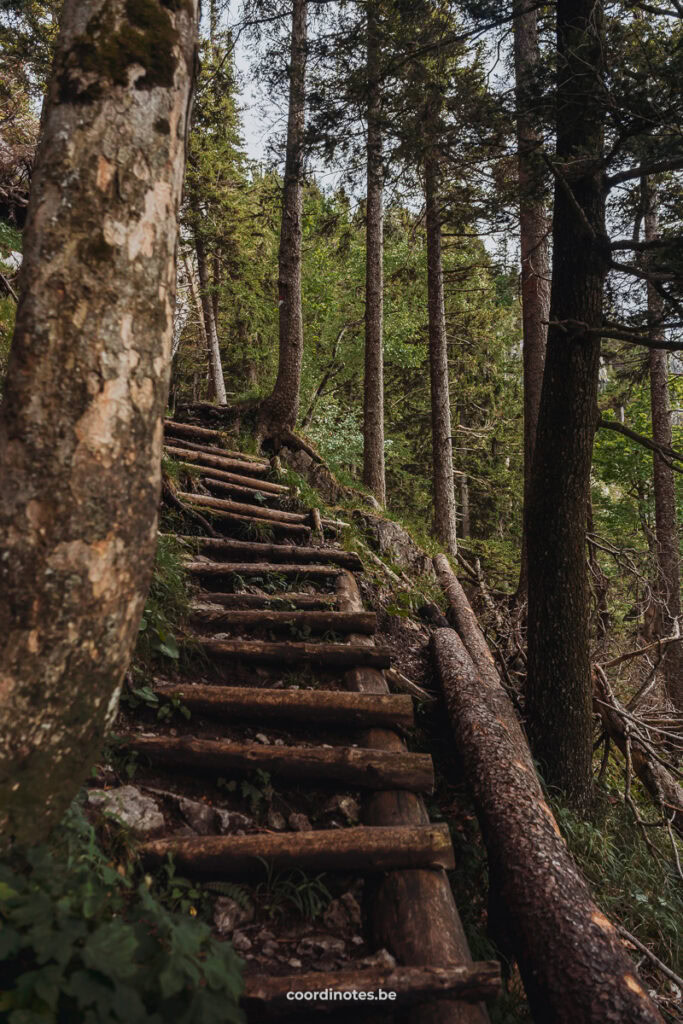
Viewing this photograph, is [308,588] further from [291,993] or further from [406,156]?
[406,156]

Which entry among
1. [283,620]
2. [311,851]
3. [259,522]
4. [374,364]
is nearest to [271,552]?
[259,522]

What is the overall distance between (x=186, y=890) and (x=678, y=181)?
239 inches

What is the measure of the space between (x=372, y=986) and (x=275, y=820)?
962 mm

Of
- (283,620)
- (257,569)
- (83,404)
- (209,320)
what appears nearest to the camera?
(83,404)

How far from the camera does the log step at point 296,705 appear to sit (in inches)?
131

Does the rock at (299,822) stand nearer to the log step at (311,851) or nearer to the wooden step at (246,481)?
the log step at (311,851)

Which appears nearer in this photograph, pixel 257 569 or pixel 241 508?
pixel 257 569

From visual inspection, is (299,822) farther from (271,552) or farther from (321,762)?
(271,552)

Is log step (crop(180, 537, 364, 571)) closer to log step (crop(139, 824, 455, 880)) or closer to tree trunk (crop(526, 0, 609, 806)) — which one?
tree trunk (crop(526, 0, 609, 806))

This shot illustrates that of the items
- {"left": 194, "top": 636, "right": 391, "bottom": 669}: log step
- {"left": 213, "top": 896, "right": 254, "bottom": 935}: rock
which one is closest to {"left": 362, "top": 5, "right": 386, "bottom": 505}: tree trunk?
{"left": 194, "top": 636, "right": 391, "bottom": 669}: log step

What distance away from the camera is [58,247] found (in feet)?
6.11

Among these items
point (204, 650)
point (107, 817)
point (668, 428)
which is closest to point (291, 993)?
point (107, 817)

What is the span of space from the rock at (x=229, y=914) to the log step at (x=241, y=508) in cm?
437

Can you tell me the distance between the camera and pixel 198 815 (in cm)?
272
